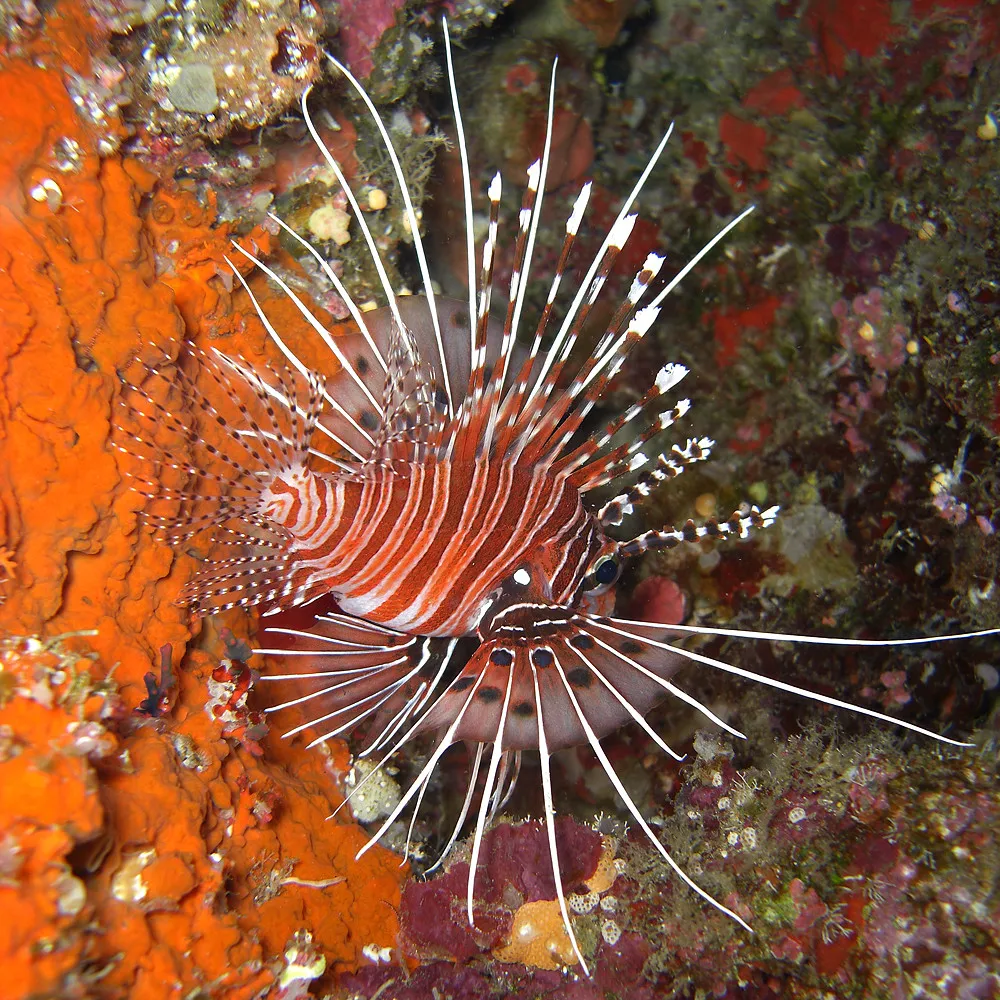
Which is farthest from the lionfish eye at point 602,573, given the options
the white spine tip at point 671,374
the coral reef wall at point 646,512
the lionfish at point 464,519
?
the coral reef wall at point 646,512

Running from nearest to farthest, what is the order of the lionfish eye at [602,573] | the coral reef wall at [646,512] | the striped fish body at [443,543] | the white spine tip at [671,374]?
the coral reef wall at [646,512]
the white spine tip at [671,374]
the striped fish body at [443,543]
the lionfish eye at [602,573]

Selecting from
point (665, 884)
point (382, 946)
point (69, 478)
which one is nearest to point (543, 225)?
point (69, 478)

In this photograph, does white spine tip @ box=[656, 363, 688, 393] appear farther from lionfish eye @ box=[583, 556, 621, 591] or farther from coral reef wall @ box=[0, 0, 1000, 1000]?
coral reef wall @ box=[0, 0, 1000, 1000]

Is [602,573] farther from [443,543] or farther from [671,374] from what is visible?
[671,374]

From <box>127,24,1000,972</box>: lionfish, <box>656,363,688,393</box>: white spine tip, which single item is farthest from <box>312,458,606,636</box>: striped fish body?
<box>656,363,688,393</box>: white spine tip

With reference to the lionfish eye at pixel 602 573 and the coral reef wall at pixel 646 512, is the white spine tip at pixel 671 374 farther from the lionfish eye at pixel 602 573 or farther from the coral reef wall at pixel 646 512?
the coral reef wall at pixel 646 512

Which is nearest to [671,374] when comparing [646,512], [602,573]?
[602,573]
